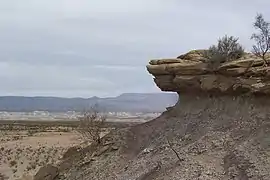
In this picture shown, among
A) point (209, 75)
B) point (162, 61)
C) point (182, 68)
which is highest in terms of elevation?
point (162, 61)

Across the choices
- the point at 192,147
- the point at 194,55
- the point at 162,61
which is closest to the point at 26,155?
the point at 162,61

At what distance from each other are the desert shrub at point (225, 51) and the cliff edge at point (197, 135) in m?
0.36

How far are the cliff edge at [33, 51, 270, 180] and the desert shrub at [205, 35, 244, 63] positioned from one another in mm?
364

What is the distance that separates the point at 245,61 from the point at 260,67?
80cm

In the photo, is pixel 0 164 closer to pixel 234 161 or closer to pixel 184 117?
pixel 184 117

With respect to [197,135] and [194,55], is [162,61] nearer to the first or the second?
[194,55]

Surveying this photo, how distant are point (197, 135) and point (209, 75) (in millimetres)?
2515

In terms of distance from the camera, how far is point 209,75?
20.3 meters

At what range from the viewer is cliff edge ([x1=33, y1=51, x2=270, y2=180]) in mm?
16297

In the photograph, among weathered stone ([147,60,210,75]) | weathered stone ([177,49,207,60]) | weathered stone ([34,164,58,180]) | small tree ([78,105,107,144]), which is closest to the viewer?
weathered stone ([147,60,210,75])

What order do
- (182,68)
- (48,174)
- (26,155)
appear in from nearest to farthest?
(182,68), (48,174), (26,155)

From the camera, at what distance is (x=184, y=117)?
70.7ft

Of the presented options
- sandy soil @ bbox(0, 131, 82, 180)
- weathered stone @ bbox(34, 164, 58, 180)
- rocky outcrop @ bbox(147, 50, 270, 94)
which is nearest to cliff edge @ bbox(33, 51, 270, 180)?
rocky outcrop @ bbox(147, 50, 270, 94)

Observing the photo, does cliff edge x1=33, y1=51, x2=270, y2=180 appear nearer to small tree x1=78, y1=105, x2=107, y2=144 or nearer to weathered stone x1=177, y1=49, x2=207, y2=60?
weathered stone x1=177, y1=49, x2=207, y2=60
